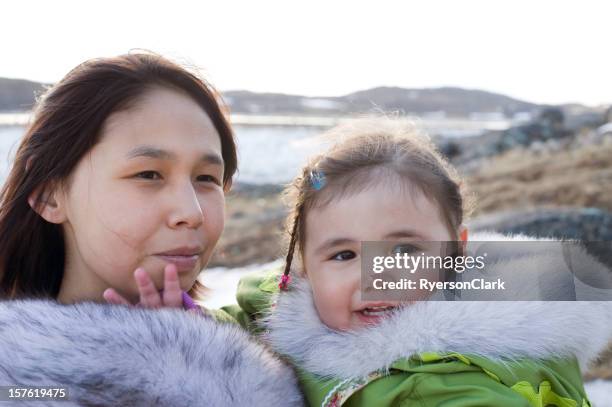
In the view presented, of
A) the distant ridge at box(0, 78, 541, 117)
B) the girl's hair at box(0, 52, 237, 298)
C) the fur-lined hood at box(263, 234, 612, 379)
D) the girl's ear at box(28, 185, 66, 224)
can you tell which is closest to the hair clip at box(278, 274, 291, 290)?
the fur-lined hood at box(263, 234, 612, 379)

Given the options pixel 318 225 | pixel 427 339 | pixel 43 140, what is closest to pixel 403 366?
pixel 427 339

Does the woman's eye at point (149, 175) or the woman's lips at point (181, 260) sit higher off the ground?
the woman's eye at point (149, 175)

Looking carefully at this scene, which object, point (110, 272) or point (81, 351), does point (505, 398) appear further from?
point (110, 272)

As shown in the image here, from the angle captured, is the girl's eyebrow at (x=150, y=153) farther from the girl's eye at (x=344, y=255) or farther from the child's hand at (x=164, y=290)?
the girl's eye at (x=344, y=255)

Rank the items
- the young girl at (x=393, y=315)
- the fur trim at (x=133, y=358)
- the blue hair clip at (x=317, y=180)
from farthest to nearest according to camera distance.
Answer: the blue hair clip at (x=317, y=180)
the young girl at (x=393, y=315)
the fur trim at (x=133, y=358)

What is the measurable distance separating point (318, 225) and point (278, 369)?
0.51 metres

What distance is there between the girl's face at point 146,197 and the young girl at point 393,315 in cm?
31

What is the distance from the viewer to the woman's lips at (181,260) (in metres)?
1.61

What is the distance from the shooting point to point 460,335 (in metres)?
1.35

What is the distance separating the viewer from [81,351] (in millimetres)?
1159

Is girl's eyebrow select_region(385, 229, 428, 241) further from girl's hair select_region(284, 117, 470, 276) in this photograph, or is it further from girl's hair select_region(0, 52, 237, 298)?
girl's hair select_region(0, 52, 237, 298)

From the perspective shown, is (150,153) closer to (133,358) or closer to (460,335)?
(133,358)

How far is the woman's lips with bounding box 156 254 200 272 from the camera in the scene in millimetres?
1606

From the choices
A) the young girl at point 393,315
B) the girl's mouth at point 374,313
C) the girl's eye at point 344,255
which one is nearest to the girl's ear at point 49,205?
the young girl at point 393,315
